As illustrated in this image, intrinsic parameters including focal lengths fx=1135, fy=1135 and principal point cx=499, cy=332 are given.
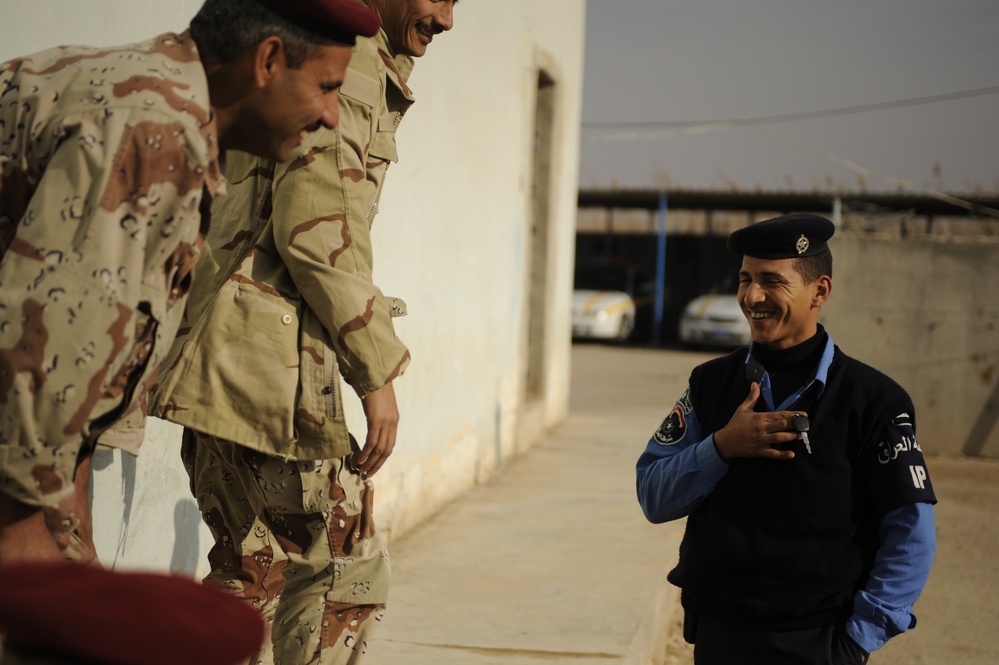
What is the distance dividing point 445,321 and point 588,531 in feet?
4.59

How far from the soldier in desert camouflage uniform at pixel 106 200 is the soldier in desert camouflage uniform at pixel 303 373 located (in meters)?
0.69

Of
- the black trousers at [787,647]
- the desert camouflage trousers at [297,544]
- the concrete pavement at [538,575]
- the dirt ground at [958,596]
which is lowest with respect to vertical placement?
the dirt ground at [958,596]

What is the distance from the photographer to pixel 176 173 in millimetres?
1524

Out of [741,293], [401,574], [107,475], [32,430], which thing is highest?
[741,293]

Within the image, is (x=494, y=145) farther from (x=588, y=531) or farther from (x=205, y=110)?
(x=205, y=110)

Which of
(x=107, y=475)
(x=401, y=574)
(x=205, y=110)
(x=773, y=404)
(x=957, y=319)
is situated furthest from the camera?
(x=957, y=319)

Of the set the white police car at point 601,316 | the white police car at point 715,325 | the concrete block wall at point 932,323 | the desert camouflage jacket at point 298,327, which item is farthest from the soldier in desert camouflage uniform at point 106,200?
the white police car at point 601,316

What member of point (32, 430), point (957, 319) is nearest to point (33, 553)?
point (32, 430)

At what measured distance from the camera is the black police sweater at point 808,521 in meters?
2.50

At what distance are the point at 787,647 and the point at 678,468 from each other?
456 millimetres

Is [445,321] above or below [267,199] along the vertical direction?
below

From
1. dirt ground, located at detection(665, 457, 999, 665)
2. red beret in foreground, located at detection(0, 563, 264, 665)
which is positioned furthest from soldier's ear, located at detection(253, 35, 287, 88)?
dirt ground, located at detection(665, 457, 999, 665)

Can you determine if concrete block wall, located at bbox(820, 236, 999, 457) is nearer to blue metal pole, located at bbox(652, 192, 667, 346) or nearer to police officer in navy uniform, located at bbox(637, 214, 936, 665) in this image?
police officer in navy uniform, located at bbox(637, 214, 936, 665)

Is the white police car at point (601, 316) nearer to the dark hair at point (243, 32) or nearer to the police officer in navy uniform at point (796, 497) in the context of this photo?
the police officer in navy uniform at point (796, 497)
